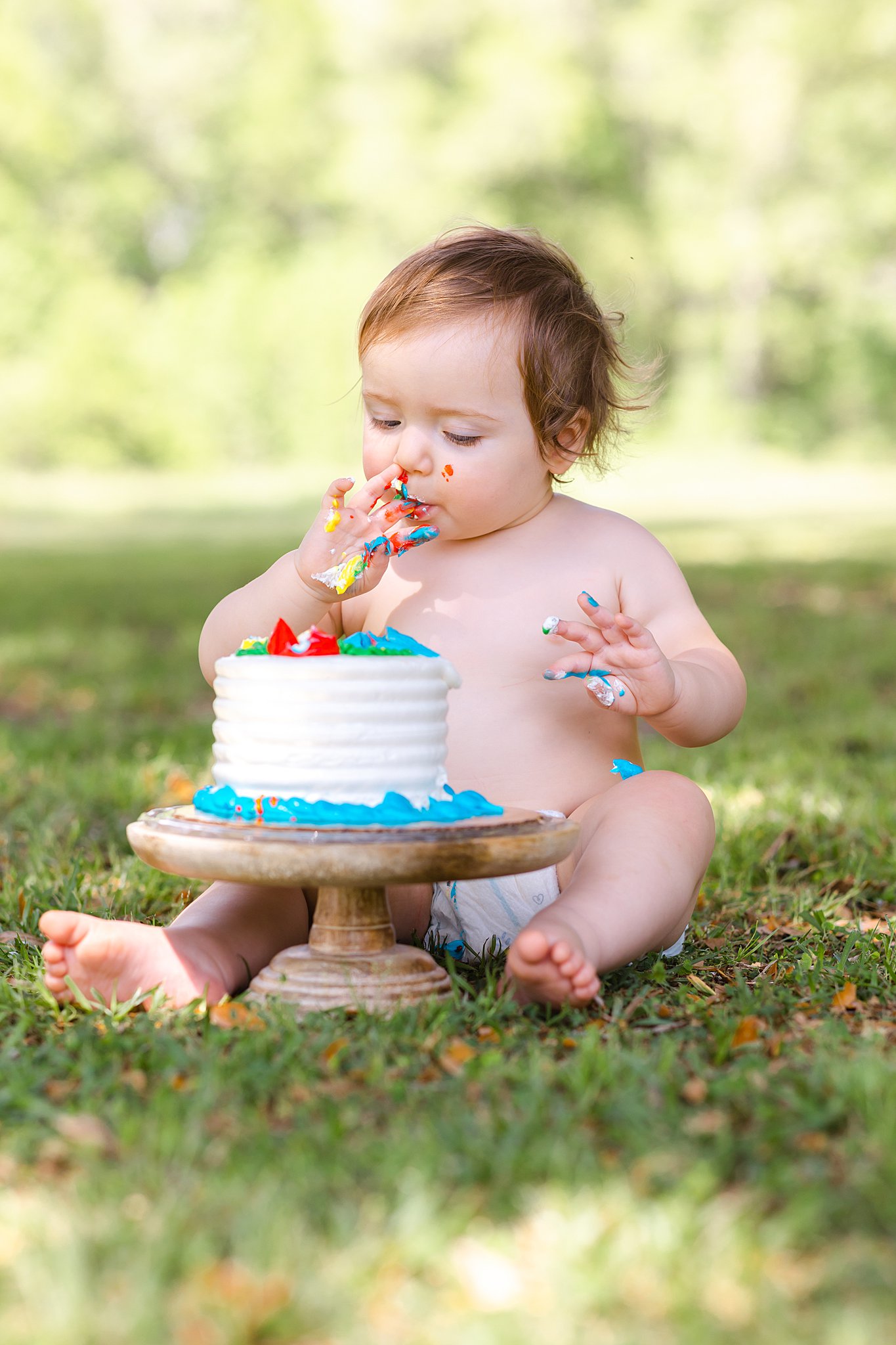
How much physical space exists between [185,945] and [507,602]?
0.89 meters

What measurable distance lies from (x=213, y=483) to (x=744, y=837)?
20710 mm

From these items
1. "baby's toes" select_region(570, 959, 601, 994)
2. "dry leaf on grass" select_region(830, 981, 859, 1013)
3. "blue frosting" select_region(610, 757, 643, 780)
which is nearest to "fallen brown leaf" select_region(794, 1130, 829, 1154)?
"baby's toes" select_region(570, 959, 601, 994)

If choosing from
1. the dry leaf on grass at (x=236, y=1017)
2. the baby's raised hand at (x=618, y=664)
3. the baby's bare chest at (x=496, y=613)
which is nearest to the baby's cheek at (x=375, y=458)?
the baby's bare chest at (x=496, y=613)

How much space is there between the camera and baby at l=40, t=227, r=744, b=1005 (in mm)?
2543

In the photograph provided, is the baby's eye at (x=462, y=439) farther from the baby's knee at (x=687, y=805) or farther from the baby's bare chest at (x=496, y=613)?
the baby's knee at (x=687, y=805)

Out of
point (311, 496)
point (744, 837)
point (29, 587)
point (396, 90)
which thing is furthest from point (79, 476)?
point (744, 837)

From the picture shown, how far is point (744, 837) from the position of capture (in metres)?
3.57

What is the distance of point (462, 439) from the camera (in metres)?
2.73

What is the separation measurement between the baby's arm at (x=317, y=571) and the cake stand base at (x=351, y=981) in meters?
0.57

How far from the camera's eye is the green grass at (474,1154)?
145 centimetres

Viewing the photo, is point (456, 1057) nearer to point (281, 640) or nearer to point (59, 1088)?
point (59, 1088)

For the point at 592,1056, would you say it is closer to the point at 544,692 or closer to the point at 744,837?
the point at 544,692

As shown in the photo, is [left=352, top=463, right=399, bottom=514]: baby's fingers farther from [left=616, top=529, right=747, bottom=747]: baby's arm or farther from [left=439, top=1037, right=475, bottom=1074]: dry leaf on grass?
[left=439, top=1037, right=475, bottom=1074]: dry leaf on grass

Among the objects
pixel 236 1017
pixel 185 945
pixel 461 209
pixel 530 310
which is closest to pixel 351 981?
pixel 236 1017
